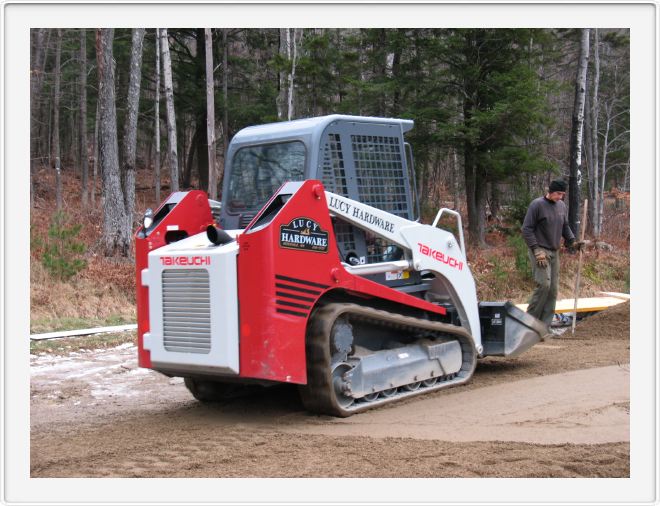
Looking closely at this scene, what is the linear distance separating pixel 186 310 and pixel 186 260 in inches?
16.3

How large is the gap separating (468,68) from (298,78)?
5616 mm

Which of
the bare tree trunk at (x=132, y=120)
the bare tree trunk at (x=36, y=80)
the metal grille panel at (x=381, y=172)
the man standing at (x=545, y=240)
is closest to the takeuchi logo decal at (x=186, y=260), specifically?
the metal grille panel at (x=381, y=172)

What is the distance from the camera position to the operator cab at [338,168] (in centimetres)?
695

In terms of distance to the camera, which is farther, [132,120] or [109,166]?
[132,120]

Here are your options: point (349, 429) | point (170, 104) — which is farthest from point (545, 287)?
point (170, 104)

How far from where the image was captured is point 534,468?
4.67 m

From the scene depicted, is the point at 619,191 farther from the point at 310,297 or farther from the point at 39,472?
the point at 39,472

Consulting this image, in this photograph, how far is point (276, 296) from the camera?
5895 mm

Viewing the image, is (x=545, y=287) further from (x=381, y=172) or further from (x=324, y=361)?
(x=324, y=361)

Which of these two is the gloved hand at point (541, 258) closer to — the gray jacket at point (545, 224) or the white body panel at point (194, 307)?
the gray jacket at point (545, 224)

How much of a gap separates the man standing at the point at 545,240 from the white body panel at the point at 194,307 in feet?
14.9

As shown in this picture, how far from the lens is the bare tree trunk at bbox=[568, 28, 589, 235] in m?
18.3

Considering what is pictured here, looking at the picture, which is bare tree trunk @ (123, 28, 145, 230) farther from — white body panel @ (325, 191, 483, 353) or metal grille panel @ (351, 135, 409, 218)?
white body panel @ (325, 191, 483, 353)

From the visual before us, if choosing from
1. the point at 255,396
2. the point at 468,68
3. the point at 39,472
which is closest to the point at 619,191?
the point at 468,68
